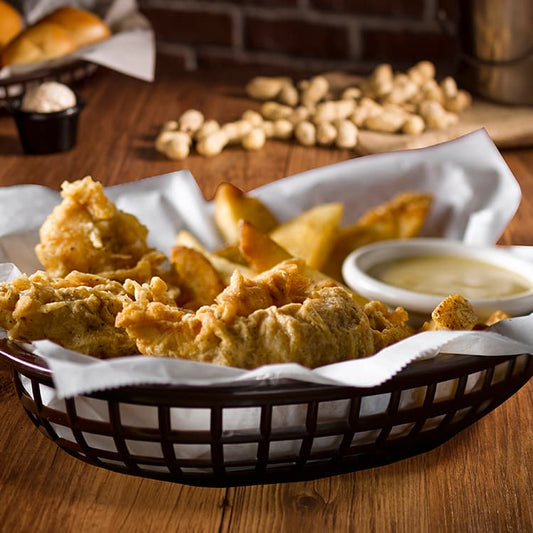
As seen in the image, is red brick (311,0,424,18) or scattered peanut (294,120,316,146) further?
red brick (311,0,424,18)

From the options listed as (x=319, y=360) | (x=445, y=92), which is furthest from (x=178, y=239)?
(x=445, y=92)

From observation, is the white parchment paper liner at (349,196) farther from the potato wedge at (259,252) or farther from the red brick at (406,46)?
the red brick at (406,46)

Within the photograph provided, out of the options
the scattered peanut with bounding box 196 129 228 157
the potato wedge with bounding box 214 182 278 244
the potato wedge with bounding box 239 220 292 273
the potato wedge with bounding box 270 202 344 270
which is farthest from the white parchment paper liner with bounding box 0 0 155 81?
the potato wedge with bounding box 239 220 292 273

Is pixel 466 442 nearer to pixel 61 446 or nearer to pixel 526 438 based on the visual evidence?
pixel 526 438

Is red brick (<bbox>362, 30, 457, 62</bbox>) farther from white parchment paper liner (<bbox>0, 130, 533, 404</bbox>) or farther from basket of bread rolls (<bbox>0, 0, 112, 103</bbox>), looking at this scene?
white parchment paper liner (<bbox>0, 130, 533, 404</bbox>)

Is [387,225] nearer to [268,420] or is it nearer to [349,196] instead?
[349,196]

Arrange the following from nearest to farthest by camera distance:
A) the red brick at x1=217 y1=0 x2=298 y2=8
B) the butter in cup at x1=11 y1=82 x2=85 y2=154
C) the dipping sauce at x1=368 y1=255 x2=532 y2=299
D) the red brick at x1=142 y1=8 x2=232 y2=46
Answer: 1. the dipping sauce at x1=368 y1=255 x2=532 y2=299
2. the butter in cup at x1=11 y1=82 x2=85 y2=154
3. the red brick at x1=217 y1=0 x2=298 y2=8
4. the red brick at x1=142 y1=8 x2=232 y2=46
